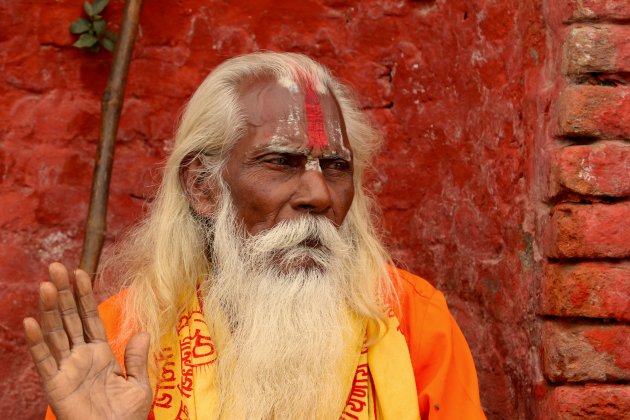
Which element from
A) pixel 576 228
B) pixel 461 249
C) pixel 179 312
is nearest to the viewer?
pixel 576 228

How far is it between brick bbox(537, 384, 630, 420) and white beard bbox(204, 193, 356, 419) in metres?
0.62

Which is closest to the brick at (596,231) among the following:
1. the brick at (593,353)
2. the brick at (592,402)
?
the brick at (593,353)

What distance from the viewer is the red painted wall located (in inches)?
132

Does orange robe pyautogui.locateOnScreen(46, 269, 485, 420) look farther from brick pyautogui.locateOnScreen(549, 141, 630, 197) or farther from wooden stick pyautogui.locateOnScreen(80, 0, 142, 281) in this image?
brick pyautogui.locateOnScreen(549, 141, 630, 197)

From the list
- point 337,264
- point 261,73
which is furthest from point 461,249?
point 261,73

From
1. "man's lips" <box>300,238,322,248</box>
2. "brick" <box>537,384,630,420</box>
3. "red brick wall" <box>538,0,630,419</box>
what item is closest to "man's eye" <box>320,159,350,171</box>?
"man's lips" <box>300,238,322,248</box>

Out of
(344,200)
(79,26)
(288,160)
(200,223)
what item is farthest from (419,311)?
(79,26)

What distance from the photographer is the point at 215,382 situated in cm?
289

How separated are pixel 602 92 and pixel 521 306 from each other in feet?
2.30

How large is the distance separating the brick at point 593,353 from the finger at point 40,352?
4.57ft

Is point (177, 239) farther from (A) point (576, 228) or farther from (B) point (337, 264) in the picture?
(A) point (576, 228)

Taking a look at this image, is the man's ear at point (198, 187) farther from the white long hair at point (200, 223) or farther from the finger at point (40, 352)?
the finger at point (40, 352)

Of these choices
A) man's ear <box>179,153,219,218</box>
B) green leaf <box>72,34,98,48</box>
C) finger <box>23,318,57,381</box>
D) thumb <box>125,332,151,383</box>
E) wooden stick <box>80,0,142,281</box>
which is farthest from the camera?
green leaf <box>72,34,98,48</box>

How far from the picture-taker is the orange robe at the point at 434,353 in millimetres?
2895
